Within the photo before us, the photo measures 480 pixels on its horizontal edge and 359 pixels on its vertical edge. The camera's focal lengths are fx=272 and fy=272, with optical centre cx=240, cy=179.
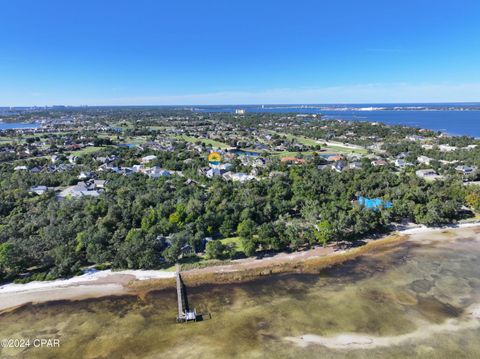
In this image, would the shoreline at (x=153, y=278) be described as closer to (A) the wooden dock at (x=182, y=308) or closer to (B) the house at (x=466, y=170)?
(A) the wooden dock at (x=182, y=308)

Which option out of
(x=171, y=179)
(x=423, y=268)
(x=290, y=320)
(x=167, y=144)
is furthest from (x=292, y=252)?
(x=167, y=144)

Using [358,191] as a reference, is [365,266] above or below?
below

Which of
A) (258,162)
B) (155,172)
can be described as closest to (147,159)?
(155,172)

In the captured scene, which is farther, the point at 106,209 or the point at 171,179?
the point at 171,179

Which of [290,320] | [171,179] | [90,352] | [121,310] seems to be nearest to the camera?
[90,352]

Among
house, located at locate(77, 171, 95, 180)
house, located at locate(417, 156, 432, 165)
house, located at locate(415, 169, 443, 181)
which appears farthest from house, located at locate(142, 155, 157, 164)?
house, located at locate(417, 156, 432, 165)

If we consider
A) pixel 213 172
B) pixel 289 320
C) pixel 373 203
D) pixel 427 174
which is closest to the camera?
pixel 289 320

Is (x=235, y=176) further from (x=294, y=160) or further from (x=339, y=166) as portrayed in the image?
(x=339, y=166)

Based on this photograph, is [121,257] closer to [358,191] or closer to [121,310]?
[121,310]
